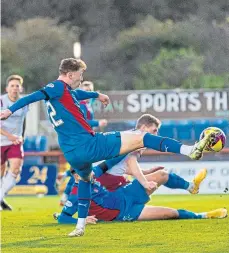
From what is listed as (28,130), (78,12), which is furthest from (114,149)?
(78,12)

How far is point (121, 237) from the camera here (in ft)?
33.3

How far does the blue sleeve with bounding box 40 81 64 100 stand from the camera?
1011 cm

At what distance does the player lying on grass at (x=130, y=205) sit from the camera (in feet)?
38.4

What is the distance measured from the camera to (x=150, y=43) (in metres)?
38.9

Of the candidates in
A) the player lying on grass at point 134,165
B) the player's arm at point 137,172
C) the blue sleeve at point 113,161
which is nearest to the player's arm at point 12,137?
the player lying on grass at point 134,165

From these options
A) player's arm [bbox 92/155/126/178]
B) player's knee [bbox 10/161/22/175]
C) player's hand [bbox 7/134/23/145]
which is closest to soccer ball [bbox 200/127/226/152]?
player's arm [bbox 92/155/126/178]

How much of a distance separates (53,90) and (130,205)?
221cm

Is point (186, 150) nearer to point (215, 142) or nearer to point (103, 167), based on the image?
point (215, 142)

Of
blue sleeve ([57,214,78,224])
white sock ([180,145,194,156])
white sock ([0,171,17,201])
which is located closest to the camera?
white sock ([180,145,194,156])

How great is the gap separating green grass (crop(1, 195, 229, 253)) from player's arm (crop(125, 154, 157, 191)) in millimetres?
443

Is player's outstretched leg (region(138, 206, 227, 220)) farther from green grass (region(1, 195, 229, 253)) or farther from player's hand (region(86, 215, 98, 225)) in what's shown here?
player's hand (region(86, 215, 98, 225))

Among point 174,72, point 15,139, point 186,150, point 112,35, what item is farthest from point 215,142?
point 174,72

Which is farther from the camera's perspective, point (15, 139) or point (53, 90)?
point (15, 139)

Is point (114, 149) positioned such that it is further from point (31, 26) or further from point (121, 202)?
point (31, 26)
